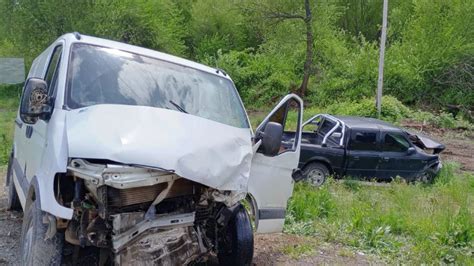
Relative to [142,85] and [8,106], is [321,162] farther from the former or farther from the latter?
[8,106]

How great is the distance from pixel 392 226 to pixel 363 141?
5.31 meters

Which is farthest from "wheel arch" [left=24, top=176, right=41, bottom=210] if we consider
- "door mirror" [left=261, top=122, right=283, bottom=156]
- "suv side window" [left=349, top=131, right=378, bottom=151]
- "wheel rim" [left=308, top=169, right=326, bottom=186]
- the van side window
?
"suv side window" [left=349, top=131, right=378, bottom=151]

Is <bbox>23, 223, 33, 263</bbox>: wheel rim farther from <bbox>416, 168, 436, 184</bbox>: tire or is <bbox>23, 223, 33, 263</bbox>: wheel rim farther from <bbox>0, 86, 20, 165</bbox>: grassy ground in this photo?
<bbox>416, 168, 436, 184</bbox>: tire

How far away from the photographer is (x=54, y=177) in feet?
10.6

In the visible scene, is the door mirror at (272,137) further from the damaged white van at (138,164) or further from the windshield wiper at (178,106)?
the windshield wiper at (178,106)

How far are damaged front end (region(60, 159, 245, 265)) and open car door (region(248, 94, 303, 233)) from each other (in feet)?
2.42

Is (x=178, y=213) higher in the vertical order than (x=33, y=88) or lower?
lower

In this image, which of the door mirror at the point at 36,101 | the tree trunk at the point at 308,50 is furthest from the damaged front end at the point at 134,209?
the tree trunk at the point at 308,50

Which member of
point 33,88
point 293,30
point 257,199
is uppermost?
point 293,30

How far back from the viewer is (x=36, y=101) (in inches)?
145

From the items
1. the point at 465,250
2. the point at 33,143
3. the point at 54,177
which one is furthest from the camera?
the point at 465,250

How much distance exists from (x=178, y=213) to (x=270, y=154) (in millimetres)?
1151

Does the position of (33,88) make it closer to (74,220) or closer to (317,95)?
(74,220)

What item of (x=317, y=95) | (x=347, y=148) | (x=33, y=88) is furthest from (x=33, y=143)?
(x=317, y=95)
